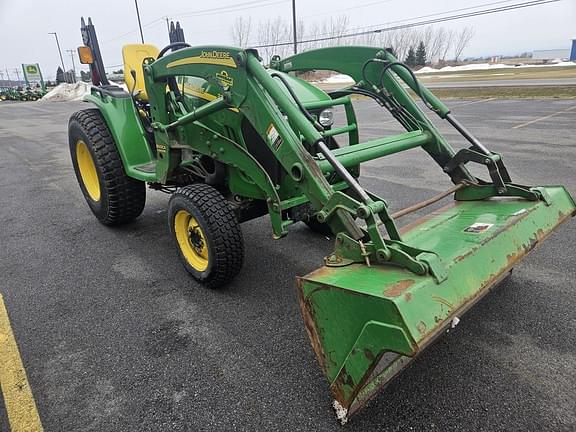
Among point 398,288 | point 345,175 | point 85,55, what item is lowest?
point 398,288

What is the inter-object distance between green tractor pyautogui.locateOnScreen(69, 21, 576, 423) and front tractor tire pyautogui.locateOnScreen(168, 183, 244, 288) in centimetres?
1

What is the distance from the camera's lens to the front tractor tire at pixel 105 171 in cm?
420

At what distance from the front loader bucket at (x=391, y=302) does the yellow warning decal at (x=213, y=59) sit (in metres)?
1.54

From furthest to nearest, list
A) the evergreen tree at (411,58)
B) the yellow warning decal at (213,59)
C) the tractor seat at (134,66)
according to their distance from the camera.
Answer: the evergreen tree at (411,58) < the tractor seat at (134,66) < the yellow warning decal at (213,59)

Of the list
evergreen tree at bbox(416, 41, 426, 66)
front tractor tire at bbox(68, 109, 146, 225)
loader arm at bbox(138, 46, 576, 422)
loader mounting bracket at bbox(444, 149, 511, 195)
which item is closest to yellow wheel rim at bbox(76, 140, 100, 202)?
front tractor tire at bbox(68, 109, 146, 225)

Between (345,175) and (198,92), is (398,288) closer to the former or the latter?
(345,175)

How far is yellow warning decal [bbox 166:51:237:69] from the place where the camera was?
9.04ft

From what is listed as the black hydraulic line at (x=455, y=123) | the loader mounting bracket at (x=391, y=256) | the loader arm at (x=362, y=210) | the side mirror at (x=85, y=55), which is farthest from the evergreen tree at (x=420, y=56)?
the loader mounting bracket at (x=391, y=256)

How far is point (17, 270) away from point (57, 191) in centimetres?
305

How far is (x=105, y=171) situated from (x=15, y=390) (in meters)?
2.33

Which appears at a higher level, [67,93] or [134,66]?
[134,66]

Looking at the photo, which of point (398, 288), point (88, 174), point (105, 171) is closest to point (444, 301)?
point (398, 288)

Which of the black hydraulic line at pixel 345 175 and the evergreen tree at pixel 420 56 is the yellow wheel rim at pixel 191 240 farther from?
the evergreen tree at pixel 420 56

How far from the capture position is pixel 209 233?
304 centimetres
